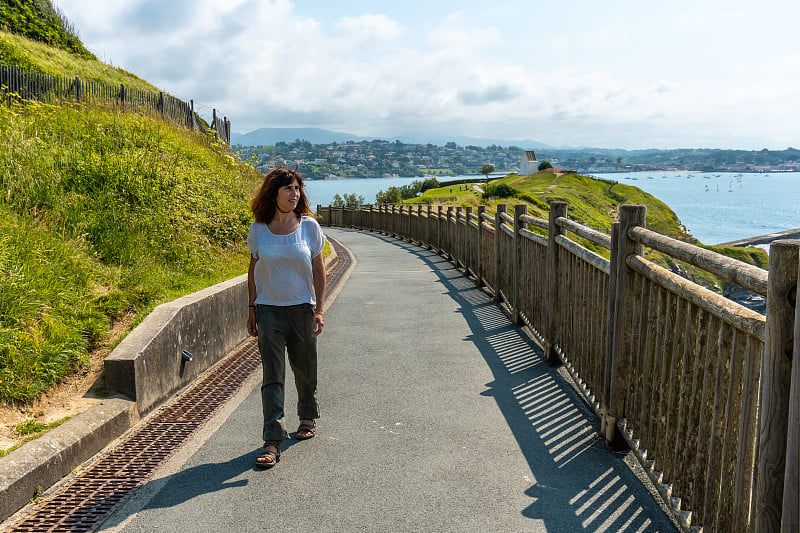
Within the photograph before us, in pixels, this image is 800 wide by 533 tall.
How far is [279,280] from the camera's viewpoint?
473cm

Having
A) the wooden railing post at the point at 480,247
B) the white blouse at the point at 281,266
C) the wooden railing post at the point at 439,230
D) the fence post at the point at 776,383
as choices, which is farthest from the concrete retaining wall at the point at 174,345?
the wooden railing post at the point at 439,230

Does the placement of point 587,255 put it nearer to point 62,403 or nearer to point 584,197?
point 62,403

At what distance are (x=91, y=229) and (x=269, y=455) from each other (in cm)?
475

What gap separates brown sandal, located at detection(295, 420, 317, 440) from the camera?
5051 mm

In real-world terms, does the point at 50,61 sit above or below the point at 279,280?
above

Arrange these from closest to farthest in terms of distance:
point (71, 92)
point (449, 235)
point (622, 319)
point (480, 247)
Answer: point (622, 319)
point (480, 247)
point (71, 92)
point (449, 235)

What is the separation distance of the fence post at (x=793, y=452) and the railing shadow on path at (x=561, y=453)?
1.30 meters

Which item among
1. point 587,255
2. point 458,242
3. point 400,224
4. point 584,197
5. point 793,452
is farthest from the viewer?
point 584,197

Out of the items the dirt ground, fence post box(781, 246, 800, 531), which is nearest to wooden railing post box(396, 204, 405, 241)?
the dirt ground

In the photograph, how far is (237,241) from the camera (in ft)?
37.2

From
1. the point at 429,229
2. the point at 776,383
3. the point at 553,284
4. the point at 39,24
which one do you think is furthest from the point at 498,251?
the point at 39,24

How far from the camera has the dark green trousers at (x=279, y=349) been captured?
185 inches

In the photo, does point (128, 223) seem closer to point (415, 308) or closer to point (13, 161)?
point (13, 161)

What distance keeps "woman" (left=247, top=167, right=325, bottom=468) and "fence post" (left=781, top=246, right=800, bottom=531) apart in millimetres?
3130
